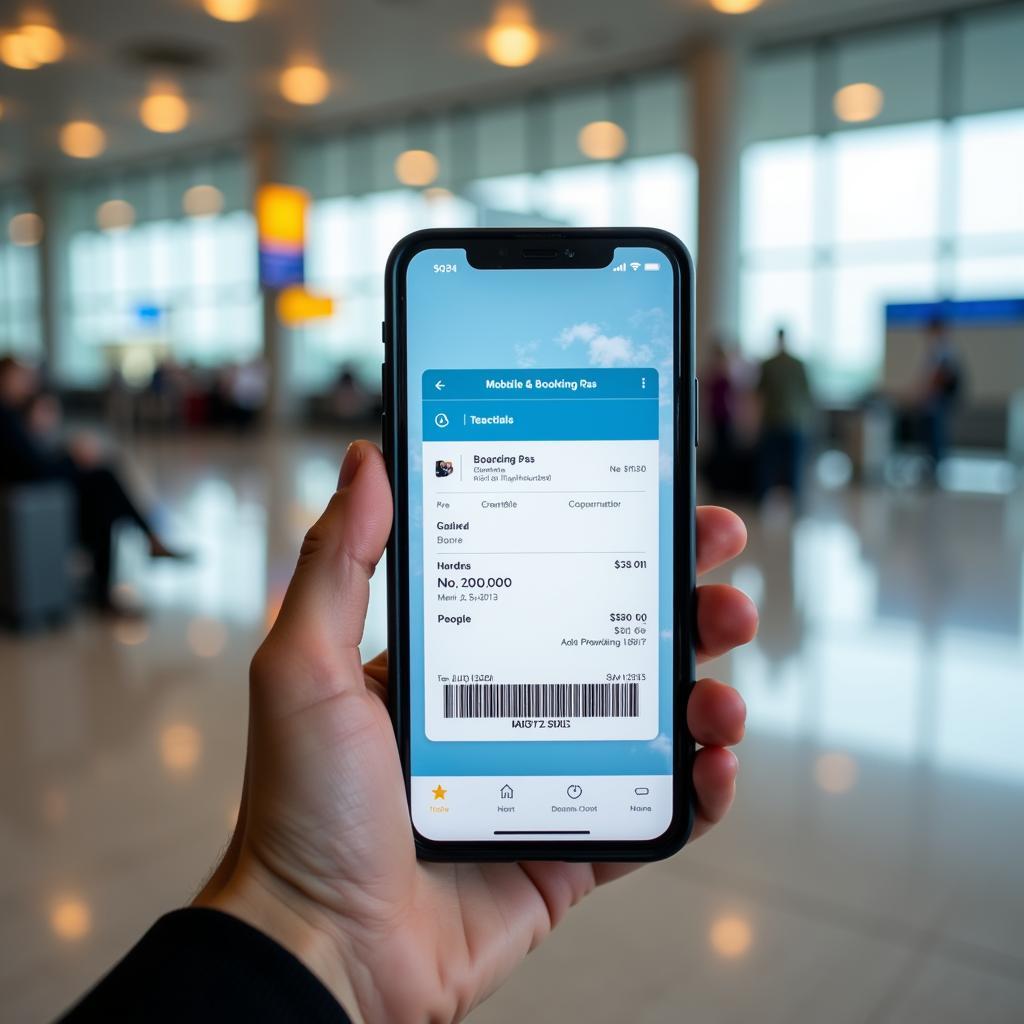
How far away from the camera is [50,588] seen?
5.21 meters

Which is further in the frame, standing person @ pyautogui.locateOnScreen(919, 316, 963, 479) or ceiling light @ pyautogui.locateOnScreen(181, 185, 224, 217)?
ceiling light @ pyautogui.locateOnScreen(181, 185, 224, 217)

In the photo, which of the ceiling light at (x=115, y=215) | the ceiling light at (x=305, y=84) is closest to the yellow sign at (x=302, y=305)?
the ceiling light at (x=305, y=84)

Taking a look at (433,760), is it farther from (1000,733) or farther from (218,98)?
(218,98)

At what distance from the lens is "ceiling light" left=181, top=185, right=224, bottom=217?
22.3 meters

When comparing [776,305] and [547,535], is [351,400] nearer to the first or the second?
[776,305]

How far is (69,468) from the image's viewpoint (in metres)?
5.74

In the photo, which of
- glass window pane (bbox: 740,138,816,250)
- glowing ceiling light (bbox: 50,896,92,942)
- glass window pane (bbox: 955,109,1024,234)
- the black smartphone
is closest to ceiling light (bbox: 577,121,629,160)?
glass window pane (bbox: 740,138,816,250)

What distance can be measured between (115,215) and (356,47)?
12.7 m

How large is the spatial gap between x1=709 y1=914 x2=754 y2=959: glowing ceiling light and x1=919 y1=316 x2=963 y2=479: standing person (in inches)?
400

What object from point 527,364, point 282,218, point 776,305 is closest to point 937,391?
point 776,305

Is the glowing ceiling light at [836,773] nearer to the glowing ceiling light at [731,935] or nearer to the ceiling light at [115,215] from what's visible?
the glowing ceiling light at [731,935]

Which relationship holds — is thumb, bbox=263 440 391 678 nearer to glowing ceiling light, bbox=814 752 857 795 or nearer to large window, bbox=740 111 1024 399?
glowing ceiling light, bbox=814 752 857 795

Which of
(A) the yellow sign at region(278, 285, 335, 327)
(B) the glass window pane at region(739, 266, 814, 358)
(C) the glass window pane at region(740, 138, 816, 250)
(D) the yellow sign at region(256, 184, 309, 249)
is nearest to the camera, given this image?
(C) the glass window pane at region(740, 138, 816, 250)

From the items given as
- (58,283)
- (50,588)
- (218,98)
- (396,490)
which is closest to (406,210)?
(218,98)
